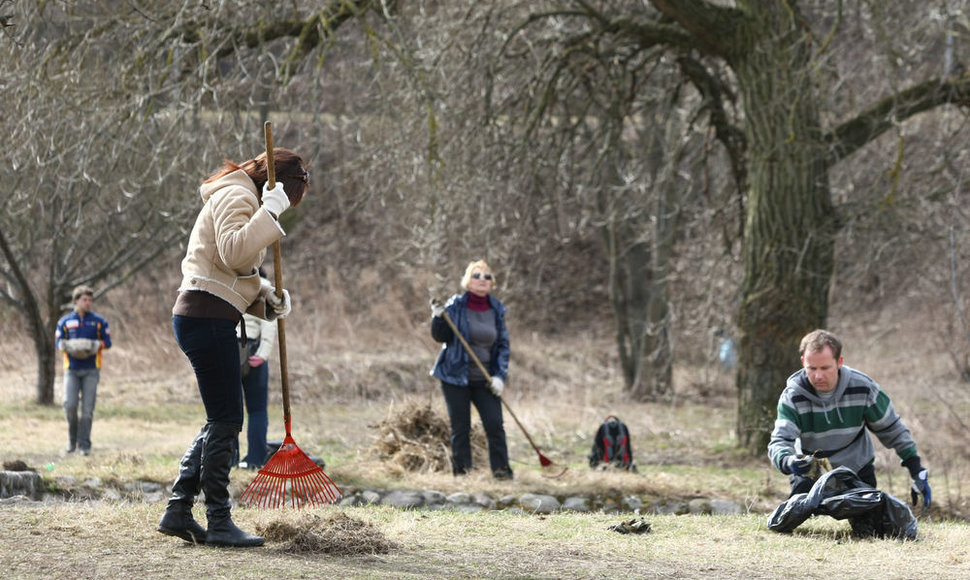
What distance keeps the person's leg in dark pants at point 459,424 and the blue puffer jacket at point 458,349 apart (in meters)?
0.10

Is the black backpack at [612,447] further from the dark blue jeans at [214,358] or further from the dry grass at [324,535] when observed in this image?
the dark blue jeans at [214,358]

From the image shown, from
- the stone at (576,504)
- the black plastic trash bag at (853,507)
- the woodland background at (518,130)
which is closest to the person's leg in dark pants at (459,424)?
the stone at (576,504)

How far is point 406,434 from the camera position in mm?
10219

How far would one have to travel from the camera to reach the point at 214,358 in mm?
5102

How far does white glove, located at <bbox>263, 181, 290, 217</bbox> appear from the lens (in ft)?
16.6

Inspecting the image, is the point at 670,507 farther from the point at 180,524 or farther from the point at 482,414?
the point at 180,524

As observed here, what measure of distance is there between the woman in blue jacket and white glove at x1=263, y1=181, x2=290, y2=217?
3872mm

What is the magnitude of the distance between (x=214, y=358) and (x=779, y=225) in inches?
298

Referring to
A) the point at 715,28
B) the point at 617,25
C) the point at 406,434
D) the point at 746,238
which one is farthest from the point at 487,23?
the point at 406,434

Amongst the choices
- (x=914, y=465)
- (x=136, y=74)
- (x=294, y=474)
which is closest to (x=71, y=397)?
(x=136, y=74)

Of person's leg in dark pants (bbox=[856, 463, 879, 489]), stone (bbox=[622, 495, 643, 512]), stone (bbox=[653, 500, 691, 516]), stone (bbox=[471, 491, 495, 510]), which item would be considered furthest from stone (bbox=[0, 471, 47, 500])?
person's leg in dark pants (bbox=[856, 463, 879, 489])

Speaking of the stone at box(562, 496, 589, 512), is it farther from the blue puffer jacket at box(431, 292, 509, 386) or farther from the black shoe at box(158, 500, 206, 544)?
the black shoe at box(158, 500, 206, 544)

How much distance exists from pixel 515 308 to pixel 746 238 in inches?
525

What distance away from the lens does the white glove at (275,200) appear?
5047 millimetres
